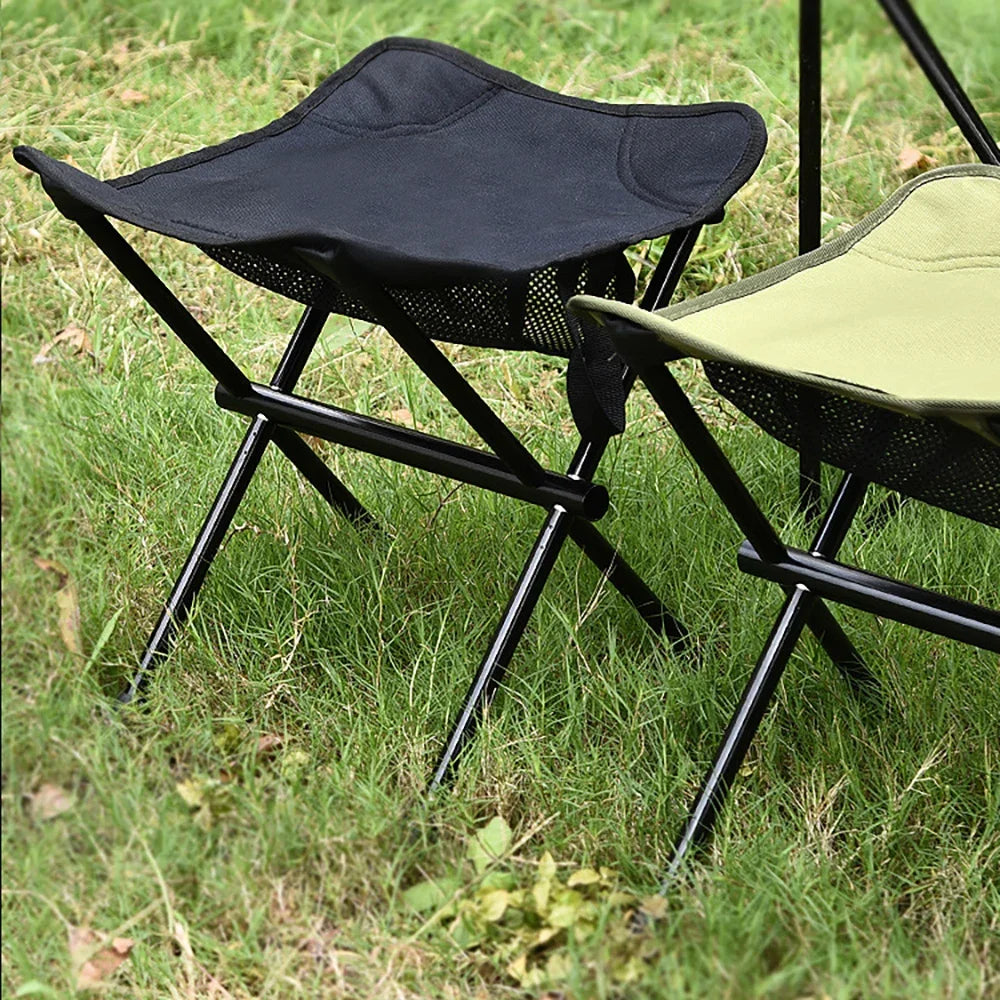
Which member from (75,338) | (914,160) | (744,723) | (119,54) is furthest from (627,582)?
(119,54)

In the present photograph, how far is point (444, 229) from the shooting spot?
186cm

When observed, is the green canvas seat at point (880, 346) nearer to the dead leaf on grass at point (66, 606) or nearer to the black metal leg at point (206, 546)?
the dead leaf on grass at point (66, 606)

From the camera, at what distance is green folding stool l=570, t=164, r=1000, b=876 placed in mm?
1476

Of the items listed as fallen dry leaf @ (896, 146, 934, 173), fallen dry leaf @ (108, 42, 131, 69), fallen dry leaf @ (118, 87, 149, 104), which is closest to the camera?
fallen dry leaf @ (896, 146, 934, 173)

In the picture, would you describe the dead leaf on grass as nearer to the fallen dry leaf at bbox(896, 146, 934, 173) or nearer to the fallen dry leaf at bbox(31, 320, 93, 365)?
the fallen dry leaf at bbox(31, 320, 93, 365)

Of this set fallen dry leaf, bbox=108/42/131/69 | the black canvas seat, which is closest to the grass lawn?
the black canvas seat

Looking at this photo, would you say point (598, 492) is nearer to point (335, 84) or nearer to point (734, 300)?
point (734, 300)

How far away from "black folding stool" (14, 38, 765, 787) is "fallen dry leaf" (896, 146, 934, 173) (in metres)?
A: 1.53

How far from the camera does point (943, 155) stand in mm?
3598

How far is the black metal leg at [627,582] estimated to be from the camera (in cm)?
201

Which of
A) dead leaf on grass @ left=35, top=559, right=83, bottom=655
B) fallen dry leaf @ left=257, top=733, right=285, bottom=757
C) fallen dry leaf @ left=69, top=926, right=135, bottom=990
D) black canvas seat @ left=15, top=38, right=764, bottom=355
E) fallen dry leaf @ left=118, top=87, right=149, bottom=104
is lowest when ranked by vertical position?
fallen dry leaf @ left=257, top=733, right=285, bottom=757

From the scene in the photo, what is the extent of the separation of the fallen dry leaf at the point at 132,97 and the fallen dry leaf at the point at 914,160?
5.77 ft

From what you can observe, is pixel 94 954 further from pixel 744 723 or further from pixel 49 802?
pixel 744 723

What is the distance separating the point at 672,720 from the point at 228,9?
2.86 meters
